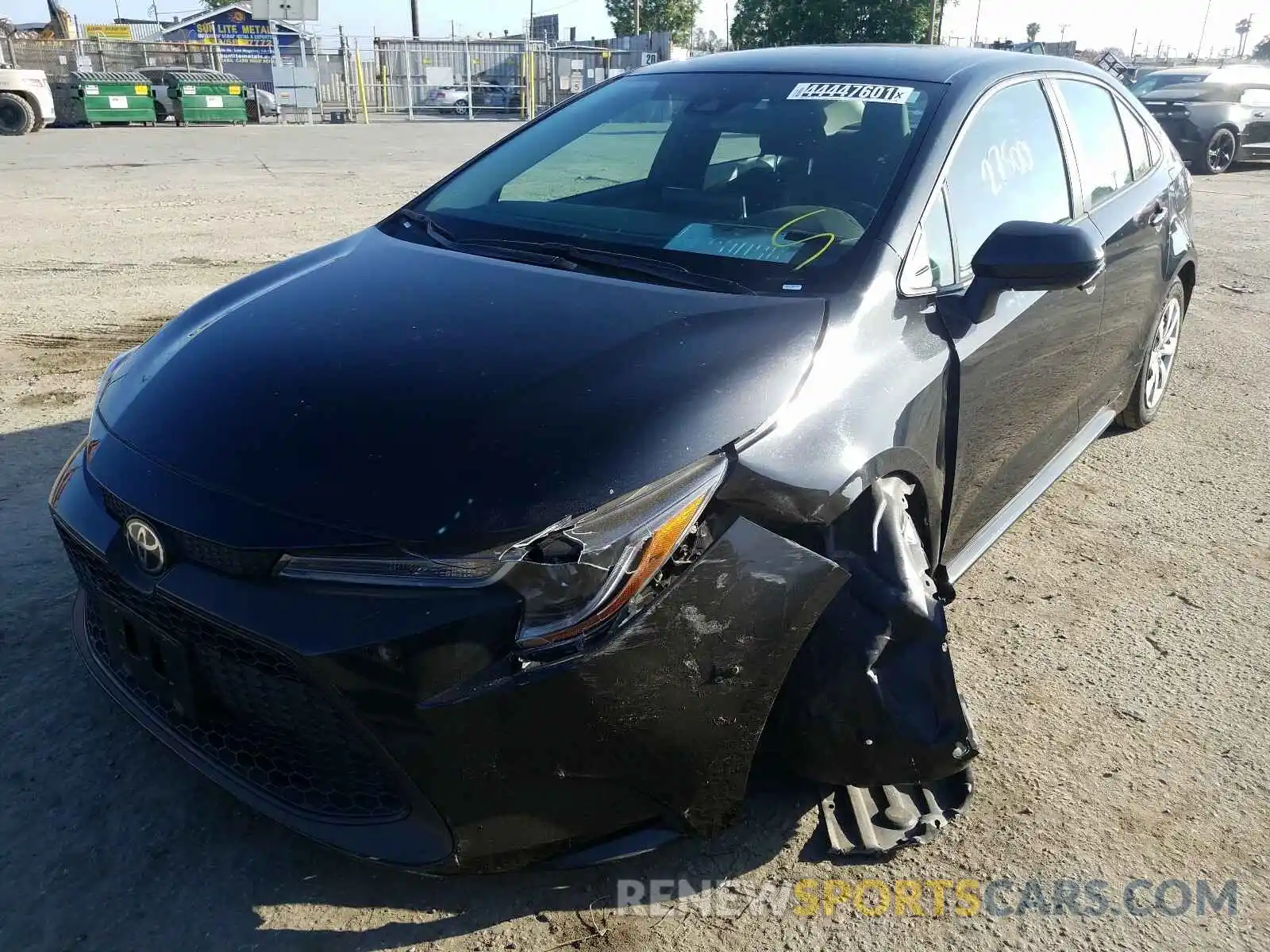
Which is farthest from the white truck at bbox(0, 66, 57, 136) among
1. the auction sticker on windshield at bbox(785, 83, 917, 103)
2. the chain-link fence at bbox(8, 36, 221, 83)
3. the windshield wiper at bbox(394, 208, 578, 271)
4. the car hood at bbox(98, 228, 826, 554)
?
the auction sticker on windshield at bbox(785, 83, 917, 103)

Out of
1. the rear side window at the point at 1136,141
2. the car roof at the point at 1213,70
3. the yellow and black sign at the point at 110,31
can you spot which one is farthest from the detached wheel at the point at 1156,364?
the yellow and black sign at the point at 110,31

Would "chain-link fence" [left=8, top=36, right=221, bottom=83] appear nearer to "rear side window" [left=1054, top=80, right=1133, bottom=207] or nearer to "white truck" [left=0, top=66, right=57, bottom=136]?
"white truck" [left=0, top=66, right=57, bottom=136]

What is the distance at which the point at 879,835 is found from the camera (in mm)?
2221

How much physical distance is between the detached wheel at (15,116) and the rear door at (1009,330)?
74.3 ft

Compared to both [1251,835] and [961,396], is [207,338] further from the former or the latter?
[1251,835]

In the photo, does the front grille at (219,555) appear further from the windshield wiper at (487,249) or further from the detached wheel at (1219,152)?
the detached wheel at (1219,152)

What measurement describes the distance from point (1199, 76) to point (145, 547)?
1851 centimetres

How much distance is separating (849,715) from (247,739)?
121 cm

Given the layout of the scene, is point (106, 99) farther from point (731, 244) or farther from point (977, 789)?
point (977, 789)

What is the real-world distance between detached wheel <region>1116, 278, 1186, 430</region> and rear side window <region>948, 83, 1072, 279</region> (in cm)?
151

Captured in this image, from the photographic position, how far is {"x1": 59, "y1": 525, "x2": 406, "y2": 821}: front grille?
6.02 feet

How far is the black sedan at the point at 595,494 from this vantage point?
1.77 meters

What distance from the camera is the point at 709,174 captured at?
10.1ft

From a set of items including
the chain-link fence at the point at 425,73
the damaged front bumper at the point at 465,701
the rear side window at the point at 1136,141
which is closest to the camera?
the damaged front bumper at the point at 465,701
